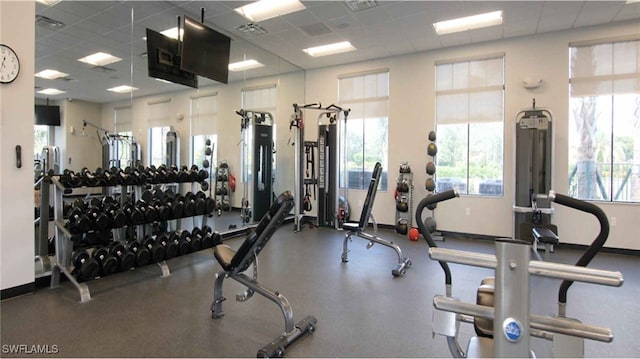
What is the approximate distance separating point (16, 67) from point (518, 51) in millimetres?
6715

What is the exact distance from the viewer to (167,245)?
13.0 feet

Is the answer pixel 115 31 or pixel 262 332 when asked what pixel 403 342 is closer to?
pixel 262 332

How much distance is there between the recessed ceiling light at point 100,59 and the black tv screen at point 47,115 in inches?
37.7

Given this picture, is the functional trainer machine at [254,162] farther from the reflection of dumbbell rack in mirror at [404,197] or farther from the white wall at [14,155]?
the white wall at [14,155]

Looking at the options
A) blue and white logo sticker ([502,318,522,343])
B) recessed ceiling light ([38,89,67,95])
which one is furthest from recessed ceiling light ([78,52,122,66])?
blue and white logo sticker ([502,318,522,343])

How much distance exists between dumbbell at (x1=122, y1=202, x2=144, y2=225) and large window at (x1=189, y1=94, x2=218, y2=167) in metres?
2.09

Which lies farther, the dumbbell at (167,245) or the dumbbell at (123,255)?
the dumbbell at (167,245)

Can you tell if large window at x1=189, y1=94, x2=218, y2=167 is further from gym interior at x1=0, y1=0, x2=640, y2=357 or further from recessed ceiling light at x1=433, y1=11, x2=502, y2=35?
recessed ceiling light at x1=433, y1=11, x2=502, y2=35

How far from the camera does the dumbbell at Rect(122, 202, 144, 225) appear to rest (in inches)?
147

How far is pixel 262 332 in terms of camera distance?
2625 mm

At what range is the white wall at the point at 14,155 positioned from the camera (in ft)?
10.3

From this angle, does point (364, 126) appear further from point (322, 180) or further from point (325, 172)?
point (322, 180)

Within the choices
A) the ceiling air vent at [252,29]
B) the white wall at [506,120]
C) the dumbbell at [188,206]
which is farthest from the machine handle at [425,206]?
the white wall at [506,120]

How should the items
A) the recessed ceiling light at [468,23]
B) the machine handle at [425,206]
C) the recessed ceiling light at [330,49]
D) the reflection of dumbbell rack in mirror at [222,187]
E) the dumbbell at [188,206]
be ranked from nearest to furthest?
the machine handle at [425,206], the dumbbell at [188,206], the recessed ceiling light at [468,23], the recessed ceiling light at [330,49], the reflection of dumbbell rack in mirror at [222,187]
